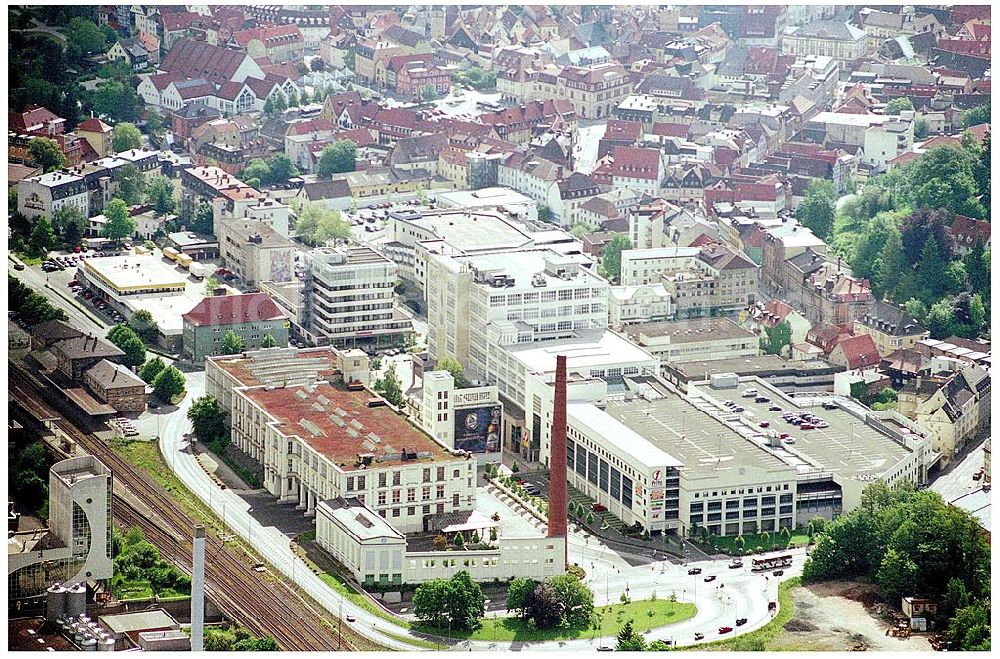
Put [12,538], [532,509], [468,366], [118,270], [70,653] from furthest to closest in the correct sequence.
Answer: [118,270] < [468,366] < [532,509] < [12,538] < [70,653]

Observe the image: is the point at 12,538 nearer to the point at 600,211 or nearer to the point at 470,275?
the point at 470,275

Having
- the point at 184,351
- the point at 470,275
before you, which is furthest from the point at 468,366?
the point at 184,351

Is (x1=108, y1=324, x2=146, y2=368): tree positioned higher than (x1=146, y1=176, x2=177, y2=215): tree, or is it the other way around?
(x1=146, y1=176, x2=177, y2=215): tree

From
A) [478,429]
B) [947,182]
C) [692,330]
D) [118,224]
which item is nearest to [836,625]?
[478,429]

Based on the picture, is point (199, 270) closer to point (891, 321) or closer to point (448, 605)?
point (891, 321)

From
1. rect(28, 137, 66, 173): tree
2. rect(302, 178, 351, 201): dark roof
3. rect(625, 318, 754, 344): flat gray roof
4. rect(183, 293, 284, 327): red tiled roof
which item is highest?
rect(28, 137, 66, 173): tree

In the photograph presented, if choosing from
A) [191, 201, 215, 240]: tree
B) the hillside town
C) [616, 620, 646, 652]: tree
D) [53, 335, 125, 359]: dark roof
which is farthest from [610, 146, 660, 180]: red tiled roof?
[616, 620, 646, 652]: tree

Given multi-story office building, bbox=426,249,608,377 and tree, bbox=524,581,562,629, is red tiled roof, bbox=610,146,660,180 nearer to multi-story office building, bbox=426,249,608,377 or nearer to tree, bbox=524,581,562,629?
multi-story office building, bbox=426,249,608,377
